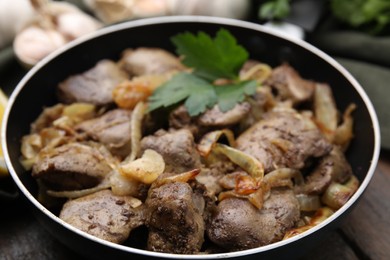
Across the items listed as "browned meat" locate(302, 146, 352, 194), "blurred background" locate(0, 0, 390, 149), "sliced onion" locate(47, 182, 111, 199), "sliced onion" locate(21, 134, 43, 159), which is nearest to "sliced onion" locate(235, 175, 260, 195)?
"browned meat" locate(302, 146, 352, 194)

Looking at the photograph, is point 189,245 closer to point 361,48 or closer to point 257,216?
point 257,216

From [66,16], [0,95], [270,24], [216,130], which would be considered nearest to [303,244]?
[216,130]

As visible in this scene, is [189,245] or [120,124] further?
[120,124]

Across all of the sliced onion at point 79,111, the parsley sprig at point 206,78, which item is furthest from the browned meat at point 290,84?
→ the sliced onion at point 79,111

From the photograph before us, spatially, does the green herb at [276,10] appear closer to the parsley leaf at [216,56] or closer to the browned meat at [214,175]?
the parsley leaf at [216,56]

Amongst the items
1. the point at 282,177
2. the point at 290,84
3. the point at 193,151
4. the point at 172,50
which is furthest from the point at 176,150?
the point at 172,50

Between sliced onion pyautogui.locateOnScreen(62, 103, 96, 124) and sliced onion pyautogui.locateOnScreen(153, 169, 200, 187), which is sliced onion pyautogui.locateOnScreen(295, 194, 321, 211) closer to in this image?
sliced onion pyautogui.locateOnScreen(153, 169, 200, 187)
